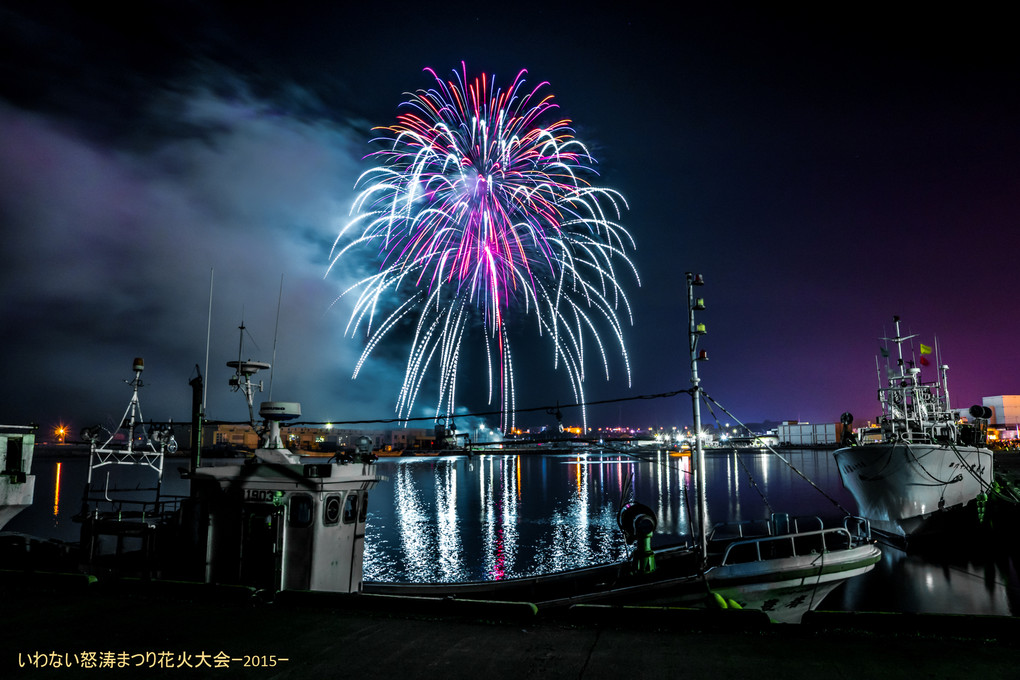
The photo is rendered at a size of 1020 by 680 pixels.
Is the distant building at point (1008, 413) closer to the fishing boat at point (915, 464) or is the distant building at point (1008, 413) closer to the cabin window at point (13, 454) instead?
the fishing boat at point (915, 464)

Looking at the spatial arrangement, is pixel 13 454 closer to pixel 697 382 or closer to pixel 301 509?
pixel 301 509

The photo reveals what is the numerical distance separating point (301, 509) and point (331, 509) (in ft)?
2.37

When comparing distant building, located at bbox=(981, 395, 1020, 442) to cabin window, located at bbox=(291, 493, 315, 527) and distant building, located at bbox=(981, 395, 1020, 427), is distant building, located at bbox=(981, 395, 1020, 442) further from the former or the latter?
cabin window, located at bbox=(291, 493, 315, 527)

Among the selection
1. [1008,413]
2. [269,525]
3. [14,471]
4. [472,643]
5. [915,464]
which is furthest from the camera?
[1008,413]

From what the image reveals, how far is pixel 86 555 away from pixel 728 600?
→ 18775mm

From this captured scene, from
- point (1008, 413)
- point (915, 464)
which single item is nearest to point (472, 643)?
point (915, 464)

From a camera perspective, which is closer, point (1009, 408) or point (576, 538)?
point (576, 538)

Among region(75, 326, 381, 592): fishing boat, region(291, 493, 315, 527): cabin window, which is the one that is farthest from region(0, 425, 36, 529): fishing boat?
region(291, 493, 315, 527): cabin window

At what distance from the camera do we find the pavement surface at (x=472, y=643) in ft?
20.1

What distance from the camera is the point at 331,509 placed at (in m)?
14.6

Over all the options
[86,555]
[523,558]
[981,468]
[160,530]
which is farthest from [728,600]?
[981,468]

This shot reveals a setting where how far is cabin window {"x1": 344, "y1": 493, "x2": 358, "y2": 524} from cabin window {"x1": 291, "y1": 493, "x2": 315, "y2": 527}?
1.02 metres

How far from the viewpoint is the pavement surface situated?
613 cm

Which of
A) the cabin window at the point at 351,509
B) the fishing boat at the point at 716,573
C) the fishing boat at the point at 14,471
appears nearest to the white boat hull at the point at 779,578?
the fishing boat at the point at 716,573
